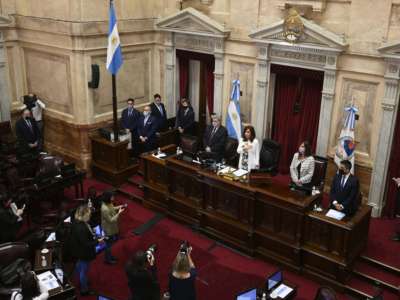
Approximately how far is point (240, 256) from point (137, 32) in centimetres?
596

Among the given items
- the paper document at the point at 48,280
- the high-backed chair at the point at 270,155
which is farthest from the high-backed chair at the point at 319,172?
the paper document at the point at 48,280

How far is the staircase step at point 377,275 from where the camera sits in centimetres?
686

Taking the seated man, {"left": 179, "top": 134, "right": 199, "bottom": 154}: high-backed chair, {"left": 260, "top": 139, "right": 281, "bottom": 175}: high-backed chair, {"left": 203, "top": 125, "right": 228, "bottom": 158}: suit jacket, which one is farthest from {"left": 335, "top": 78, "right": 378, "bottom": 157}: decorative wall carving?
the seated man

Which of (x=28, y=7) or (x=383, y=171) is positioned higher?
(x=28, y=7)

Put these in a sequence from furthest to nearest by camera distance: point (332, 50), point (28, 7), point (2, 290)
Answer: point (28, 7)
point (332, 50)
point (2, 290)

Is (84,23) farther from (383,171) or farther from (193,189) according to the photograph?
(383,171)

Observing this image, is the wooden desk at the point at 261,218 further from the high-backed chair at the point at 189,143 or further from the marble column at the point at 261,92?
the marble column at the point at 261,92

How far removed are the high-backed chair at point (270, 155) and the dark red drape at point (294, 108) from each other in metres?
0.99

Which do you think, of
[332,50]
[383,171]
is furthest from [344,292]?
[332,50]

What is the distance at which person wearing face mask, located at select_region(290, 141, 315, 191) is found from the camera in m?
7.88

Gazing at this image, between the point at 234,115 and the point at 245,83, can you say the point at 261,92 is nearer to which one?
the point at 245,83

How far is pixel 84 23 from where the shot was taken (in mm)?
9664

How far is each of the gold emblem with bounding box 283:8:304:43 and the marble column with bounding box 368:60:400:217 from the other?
1.72m

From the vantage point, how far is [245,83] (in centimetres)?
991
